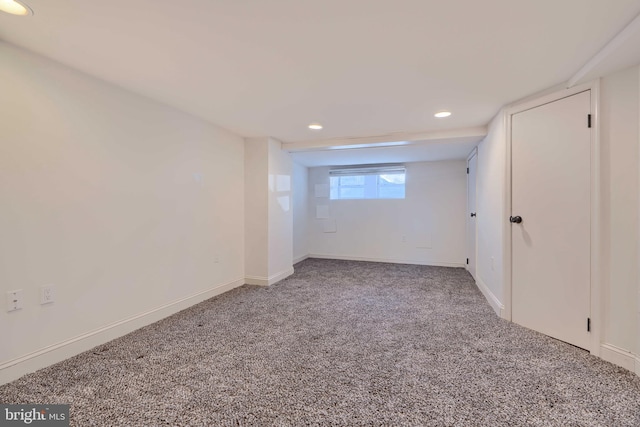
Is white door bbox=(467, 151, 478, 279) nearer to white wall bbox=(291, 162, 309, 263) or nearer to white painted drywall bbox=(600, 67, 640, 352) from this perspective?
white painted drywall bbox=(600, 67, 640, 352)

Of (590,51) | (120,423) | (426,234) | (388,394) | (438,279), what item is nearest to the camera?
(120,423)

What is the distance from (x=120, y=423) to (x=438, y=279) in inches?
150

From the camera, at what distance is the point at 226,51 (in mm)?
1631

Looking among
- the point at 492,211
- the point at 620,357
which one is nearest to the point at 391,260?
the point at 492,211

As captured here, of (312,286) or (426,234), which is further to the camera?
(426,234)

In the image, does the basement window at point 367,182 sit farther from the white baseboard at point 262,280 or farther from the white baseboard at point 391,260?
the white baseboard at point 262,280

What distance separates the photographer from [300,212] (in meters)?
5.47

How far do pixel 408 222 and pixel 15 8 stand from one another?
16.5 ft

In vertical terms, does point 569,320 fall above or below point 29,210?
below

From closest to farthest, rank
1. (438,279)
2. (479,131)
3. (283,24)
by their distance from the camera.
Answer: (283,24) → (479,131) → (438,279)

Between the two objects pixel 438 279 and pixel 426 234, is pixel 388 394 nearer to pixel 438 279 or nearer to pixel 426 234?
pixel 438 279

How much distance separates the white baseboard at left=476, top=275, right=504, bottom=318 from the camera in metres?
2.59

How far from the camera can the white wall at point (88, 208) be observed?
1.63 metres

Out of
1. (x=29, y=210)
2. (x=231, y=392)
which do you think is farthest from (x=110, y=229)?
(x=231, y=392)
